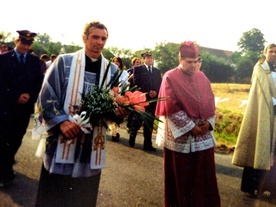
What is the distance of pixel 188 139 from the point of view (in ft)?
14.2

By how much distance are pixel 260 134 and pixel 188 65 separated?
2.01m

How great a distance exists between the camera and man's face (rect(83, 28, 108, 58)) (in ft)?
10.4

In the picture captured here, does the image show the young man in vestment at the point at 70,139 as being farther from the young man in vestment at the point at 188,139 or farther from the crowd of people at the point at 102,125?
the young man in vestment at the point at 188,139

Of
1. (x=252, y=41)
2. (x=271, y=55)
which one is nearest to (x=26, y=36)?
(x=271, y=55)

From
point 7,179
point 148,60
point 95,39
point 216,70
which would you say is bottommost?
point 216,70

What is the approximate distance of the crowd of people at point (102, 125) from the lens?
311 cm

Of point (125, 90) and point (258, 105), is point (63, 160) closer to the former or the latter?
point (125, 90)

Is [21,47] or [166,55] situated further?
[166,55]

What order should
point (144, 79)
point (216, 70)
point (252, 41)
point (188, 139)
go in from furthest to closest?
point (252, 41) < point (216, 70) < point (144, 79) < point (188, 139)

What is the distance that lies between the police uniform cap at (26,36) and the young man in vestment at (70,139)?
2377 millimetres

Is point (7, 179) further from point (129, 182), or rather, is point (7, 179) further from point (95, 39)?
point (95, 39)

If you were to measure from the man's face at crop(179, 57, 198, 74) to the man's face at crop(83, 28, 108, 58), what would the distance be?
56.1 inches

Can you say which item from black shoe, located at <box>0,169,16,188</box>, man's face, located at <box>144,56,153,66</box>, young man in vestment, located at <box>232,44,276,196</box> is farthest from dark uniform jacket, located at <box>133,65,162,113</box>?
black shoe, located at <box>0,169,16,188</box>

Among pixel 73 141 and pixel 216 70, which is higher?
pixel 73 141
